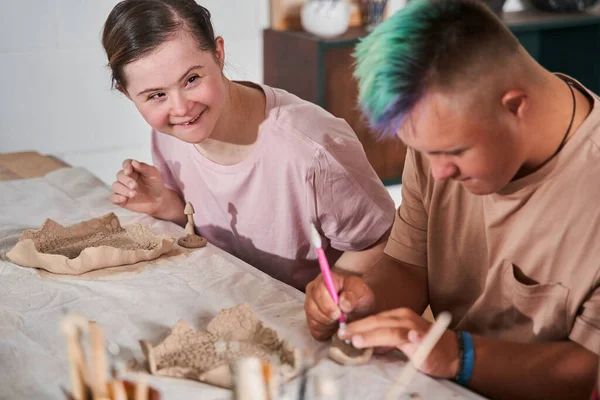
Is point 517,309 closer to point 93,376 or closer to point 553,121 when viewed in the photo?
point 553,121

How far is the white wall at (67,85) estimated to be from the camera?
3111 millimetres

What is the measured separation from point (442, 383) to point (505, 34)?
0.49m

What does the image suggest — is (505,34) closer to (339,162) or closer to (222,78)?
(339,162)

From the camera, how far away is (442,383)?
105cm

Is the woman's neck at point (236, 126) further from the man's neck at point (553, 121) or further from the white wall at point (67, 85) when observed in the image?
the white wall at point (67, 85)

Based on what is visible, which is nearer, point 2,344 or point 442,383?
point 442,383

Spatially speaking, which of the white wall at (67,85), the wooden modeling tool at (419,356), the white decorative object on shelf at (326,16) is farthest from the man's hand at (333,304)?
the white decorative object on shelf at (326,16)

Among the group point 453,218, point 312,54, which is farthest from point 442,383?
point 312,54

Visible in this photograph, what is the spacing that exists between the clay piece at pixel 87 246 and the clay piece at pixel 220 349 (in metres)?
0.33

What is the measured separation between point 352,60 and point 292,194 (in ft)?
6.51

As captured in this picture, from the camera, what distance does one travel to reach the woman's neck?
66.4 inches

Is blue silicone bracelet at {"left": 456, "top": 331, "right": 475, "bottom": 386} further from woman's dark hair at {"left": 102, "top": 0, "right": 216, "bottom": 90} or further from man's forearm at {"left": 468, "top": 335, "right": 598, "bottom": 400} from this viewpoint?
woman's dark hair at {"left": 102, "top": 0, "right": 216, "bottom": 90}

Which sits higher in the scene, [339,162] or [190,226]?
[339,162]

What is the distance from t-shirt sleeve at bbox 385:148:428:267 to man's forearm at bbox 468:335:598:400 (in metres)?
0.33
